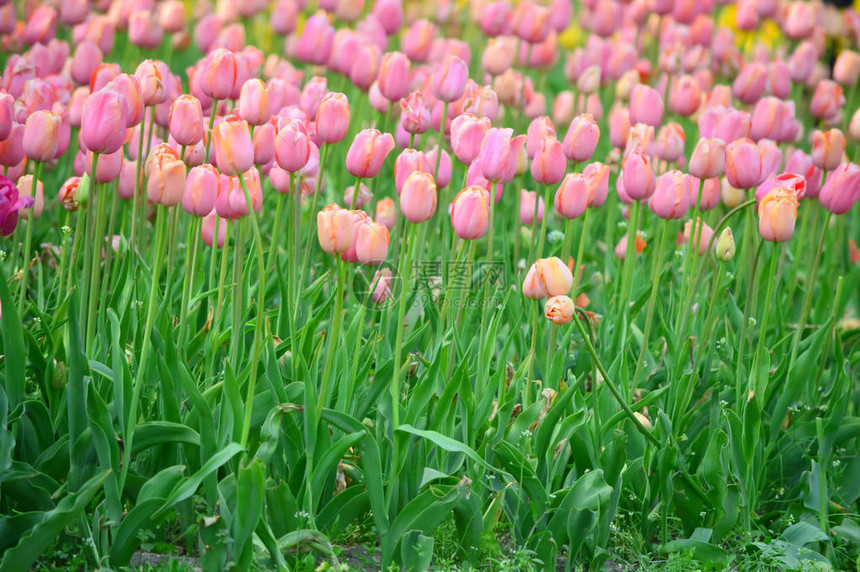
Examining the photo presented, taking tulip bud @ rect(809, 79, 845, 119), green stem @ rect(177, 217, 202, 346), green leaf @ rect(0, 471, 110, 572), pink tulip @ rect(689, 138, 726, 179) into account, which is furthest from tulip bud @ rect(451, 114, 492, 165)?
tulip bud @ rect(809, 79, 845, 119)

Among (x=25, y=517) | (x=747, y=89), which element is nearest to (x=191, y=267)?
(x=25, y=517)

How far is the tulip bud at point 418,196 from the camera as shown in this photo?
2121 millimetres

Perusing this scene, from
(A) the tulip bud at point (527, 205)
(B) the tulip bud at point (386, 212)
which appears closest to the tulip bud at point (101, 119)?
(B) the tulip bud at point (386, 212)

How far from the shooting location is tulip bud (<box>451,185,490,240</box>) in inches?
87.6

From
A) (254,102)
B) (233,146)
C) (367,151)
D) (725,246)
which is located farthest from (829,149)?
(233,146)

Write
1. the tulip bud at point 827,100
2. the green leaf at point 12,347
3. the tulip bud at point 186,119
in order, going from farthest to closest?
the tulip bud at point 827,100
the tulip bud at point 186,119
the green leaf at point 12,347

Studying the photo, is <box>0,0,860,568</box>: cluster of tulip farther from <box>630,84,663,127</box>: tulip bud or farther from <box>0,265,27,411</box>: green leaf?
<box>0,265,27,411</box>: green leaf

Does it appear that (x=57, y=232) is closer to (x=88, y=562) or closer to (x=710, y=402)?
(x=88, y=562)

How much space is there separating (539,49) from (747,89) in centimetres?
133

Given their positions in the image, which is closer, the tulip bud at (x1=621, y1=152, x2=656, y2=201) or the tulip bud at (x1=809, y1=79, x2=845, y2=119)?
the tulip bud at (x1=621, y1=152, x2=656, y2=201)

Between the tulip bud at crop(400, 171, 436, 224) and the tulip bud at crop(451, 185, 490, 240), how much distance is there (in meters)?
0.11

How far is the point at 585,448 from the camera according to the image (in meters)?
2.39

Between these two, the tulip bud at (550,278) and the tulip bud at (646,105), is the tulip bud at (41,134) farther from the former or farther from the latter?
the tulip bud at (646,105)

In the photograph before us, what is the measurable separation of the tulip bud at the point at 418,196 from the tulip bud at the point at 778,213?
94cm
